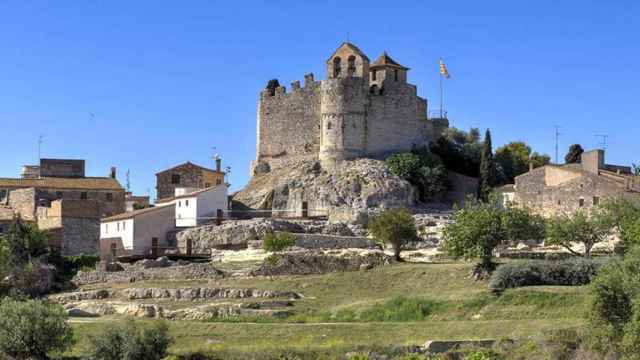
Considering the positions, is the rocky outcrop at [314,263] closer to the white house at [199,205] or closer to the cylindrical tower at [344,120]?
the white house at [199,205]

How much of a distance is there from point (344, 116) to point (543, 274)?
38.1m

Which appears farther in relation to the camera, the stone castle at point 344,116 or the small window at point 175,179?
the small window at point 175,179

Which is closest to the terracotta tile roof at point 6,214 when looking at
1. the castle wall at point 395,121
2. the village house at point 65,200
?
the village house at point 65,200

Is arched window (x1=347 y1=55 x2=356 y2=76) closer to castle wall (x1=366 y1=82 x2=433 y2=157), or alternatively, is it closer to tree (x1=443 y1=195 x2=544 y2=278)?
castle wall (x1=366 y1=82 x2=433 y2=157)

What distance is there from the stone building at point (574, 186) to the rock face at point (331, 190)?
846 centimetres

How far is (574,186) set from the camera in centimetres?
7488

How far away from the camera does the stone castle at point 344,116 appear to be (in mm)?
88062

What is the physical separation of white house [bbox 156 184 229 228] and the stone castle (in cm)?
974

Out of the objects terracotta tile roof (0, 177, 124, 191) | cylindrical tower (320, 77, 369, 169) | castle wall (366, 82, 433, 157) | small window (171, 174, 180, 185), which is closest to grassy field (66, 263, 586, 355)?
cylindrical tower (320, 77, 369, 169)

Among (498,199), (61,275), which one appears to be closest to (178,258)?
(61,275)

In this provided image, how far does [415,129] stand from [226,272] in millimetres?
32157

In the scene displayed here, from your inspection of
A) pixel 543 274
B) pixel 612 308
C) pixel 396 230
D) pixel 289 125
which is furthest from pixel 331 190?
pixel 612 308

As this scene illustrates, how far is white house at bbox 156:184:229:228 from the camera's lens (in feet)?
259

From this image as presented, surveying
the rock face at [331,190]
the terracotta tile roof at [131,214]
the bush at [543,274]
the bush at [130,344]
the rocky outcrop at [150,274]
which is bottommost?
the bush at [130,344]
